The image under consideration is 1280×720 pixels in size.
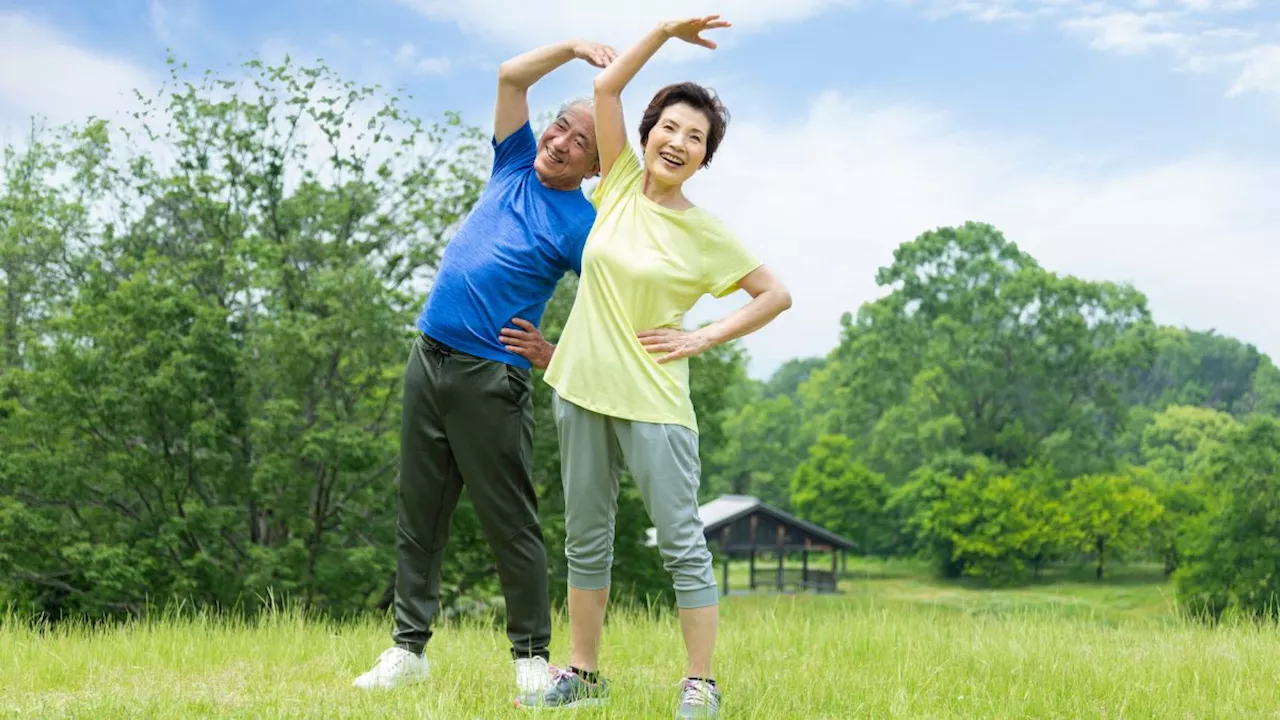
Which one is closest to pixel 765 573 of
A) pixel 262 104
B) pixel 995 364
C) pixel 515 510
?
pixel 995 364

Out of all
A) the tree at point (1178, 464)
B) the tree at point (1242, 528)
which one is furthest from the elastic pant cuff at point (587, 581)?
the tree at point (1178, 464)

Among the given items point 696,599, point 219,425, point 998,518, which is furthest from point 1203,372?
point 696,599

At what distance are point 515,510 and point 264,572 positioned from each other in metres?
11.0

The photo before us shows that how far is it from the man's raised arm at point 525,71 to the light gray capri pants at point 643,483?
0.93 meters

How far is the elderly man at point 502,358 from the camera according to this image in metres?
3.55

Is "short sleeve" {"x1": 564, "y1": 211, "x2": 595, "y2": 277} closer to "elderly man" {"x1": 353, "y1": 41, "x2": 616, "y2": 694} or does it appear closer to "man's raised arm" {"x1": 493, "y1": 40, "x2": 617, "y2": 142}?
"elderly man" {"x1": 353, "y1": 41, "x2": 616, "y2": 694}

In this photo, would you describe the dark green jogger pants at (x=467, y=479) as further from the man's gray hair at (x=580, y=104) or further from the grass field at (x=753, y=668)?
the man's gray hair at (x=580, y=104)

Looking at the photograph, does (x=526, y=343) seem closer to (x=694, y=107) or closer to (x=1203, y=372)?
(x=694, y=107)

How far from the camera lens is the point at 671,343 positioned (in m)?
3.16

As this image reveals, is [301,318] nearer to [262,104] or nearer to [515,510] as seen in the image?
[262,104]

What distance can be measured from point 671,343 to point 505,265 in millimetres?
640

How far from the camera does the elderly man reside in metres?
3.55

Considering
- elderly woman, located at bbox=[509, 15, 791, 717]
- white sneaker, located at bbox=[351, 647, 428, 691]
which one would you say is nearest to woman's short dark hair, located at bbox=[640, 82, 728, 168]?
elderly woman, located at bbox=[509, 15, 791, 717]

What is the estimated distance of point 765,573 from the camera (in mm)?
43031
